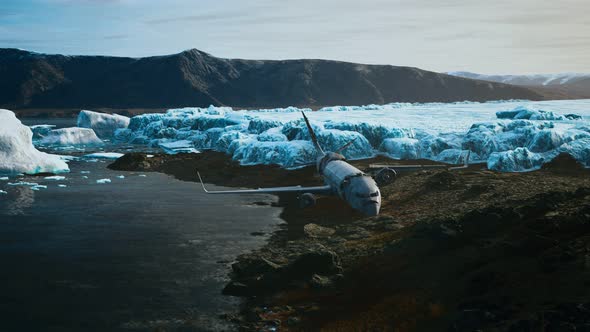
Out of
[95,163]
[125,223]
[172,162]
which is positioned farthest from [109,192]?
[95,163]

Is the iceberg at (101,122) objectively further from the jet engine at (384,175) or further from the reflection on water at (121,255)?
the jet engine at (384,175)

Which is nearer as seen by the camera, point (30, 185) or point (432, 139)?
point (30, 185)

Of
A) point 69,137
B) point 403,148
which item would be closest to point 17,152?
point 69,137

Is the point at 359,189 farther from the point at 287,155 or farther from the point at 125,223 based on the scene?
the point at 287,155

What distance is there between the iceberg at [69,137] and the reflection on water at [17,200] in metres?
62.5

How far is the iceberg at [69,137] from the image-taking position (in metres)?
119

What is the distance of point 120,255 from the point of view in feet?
110

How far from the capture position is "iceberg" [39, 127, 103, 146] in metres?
119

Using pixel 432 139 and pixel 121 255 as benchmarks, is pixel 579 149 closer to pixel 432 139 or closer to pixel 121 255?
pixel 432 139

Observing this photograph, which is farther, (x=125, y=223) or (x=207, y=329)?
(x=125, y=223)

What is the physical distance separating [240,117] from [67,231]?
263ft

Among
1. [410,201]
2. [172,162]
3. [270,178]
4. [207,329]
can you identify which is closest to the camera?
[207,329]

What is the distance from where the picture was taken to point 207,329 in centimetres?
2239

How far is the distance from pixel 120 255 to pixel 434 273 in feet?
70.1
